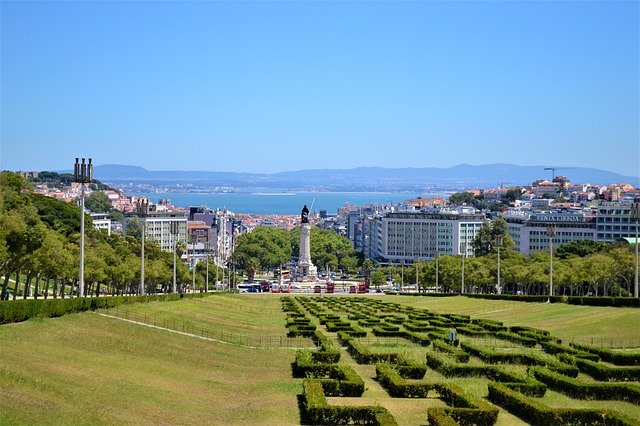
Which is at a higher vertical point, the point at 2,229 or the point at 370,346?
the point at 2,229

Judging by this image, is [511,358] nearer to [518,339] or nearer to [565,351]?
[565,351]

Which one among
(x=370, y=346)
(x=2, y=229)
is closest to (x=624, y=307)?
(x=370, y=346)

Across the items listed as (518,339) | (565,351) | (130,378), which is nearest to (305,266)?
(518,339)

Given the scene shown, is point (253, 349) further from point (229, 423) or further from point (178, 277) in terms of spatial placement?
point (178, 277)

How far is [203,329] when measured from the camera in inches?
2053

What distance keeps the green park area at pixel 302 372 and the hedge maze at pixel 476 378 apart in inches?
2.3

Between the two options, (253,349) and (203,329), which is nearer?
(253,349)

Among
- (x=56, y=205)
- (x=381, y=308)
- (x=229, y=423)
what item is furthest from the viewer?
(x=56, y=205)

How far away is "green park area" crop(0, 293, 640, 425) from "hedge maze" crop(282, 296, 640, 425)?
2.3 inches

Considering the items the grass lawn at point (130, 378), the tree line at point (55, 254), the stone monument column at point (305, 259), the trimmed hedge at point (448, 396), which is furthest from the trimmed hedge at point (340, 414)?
the stone monument column at point (305, 259)

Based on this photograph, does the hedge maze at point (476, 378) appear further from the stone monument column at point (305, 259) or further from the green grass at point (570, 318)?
the stone monument column at point (305, 259)

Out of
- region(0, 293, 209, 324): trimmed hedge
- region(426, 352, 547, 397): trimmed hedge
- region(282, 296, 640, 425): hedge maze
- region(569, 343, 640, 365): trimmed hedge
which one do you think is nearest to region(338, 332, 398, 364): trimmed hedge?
Result: region(282, 296, 640, 425): hedge maze

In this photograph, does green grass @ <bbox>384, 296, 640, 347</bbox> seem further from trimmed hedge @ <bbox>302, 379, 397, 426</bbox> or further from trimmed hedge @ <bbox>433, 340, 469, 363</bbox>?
trimmed hedge @ <bbox>302, 379, 397, 426</bbox>

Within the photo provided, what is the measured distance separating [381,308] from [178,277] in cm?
3836
